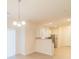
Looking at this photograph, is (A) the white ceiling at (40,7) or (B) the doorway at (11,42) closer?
(A) the white ceiling at (40,7)

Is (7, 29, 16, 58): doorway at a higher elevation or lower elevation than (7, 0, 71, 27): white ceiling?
lower

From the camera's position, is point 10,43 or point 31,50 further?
point 31,50

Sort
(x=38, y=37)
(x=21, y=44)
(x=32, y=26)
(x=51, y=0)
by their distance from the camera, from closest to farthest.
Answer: (x=51, y=0) < (x=21, y=44) < (x=32, y=26) < (x=38, y=37)

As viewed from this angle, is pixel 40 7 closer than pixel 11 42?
Yes

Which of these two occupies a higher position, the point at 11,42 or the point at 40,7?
the point at 40,7

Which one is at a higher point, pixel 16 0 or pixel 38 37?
pixel 16 0

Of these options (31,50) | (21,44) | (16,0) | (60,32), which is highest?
(16,0)

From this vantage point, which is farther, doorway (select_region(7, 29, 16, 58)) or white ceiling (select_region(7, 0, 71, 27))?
doorway (select_region(7, 29, 16, 58))

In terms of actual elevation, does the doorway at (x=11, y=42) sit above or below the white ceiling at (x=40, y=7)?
below

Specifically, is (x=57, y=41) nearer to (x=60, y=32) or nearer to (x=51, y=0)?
(x=60, y=32)
